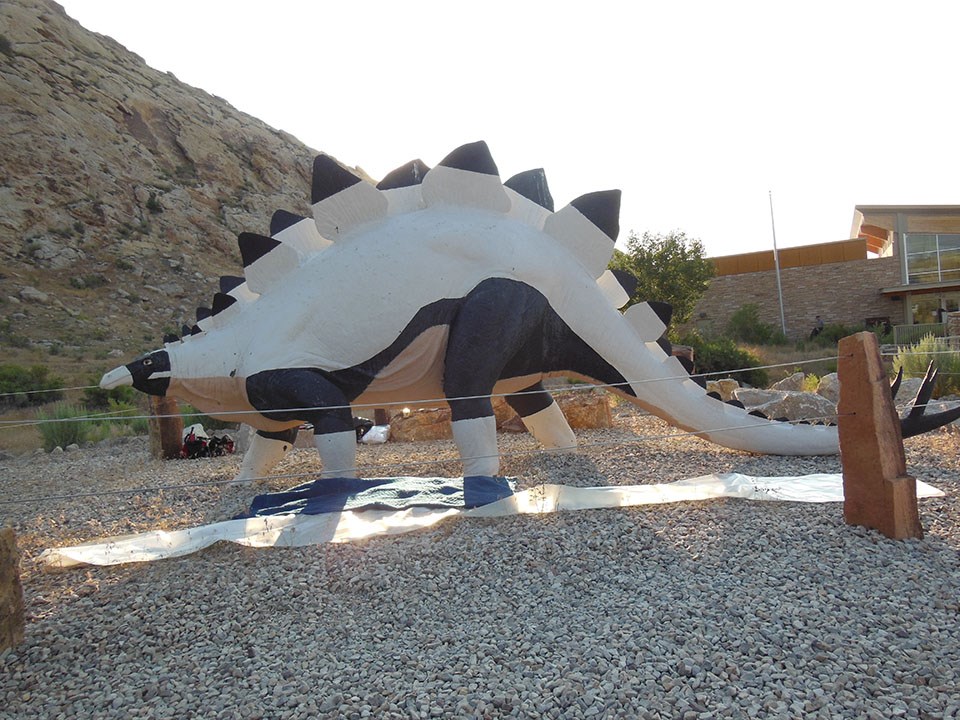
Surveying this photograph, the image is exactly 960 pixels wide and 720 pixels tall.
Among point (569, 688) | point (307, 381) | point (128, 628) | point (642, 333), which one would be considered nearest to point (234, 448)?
point (307, 381)

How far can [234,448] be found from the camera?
26.6 ft

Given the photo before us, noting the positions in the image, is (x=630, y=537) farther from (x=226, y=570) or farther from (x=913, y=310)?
(x=913, y=310)

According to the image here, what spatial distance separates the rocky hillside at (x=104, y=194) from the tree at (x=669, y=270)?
15.1 meters

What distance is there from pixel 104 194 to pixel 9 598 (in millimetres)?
29171

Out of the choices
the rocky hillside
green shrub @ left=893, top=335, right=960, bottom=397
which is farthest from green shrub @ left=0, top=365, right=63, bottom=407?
green shrub @ left=893, top=335, right=960, bottom=397

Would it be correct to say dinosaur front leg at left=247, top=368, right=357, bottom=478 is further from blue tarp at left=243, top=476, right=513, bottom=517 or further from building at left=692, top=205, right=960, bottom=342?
building at left=692, top=205, right=960, bottom=342

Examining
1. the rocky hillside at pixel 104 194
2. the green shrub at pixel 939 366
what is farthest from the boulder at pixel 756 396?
the rocky hillside at pixel 104 194

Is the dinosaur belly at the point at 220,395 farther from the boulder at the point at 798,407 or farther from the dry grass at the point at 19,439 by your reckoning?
the dry grass at the point at 19,439

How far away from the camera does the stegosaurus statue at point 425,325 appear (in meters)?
4.05

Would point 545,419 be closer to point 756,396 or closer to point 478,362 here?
point 478,362

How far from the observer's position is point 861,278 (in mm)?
22594

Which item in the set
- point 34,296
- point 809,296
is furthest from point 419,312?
point 809,296

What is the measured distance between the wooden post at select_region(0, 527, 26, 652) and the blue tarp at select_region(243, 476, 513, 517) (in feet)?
4.52

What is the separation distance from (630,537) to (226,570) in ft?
5.85
